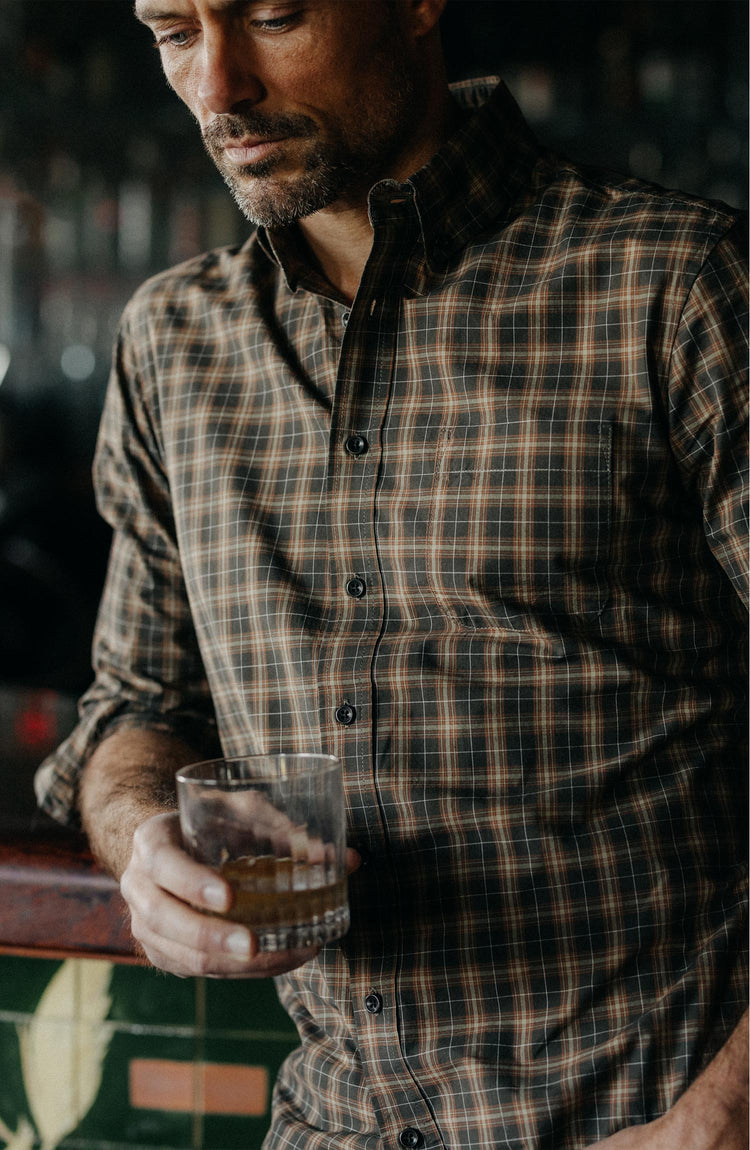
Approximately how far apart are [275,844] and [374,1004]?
33 cm

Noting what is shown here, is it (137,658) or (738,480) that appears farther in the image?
(137,658)

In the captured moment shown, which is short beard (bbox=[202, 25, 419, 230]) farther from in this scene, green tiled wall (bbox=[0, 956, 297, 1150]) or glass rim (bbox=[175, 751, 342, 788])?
green tiled wall (bbox=[0, 956, 297, 1150])

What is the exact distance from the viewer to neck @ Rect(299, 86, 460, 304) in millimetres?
1354

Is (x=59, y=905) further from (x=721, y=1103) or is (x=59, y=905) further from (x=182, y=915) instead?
(x=721, y=1103)

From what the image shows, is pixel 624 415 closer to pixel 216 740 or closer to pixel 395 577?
pixel 395 577

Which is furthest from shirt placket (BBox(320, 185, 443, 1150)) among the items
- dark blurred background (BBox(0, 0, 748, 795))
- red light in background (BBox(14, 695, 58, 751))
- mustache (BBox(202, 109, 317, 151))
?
dark blurred background (BBox(0, 0, 748, 795))

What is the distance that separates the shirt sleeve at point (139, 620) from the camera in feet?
4.87

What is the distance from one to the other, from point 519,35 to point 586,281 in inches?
149

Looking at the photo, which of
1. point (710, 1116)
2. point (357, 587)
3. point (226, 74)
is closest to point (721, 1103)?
point (710, 1116)

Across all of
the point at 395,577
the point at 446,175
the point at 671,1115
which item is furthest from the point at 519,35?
the point at 671,1115

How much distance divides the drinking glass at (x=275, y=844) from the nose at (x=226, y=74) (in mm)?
692

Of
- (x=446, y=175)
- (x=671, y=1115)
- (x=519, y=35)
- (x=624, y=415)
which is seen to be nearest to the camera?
(x=671, y=1115)

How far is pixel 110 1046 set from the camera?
1.64m

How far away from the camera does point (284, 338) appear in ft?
4.56
